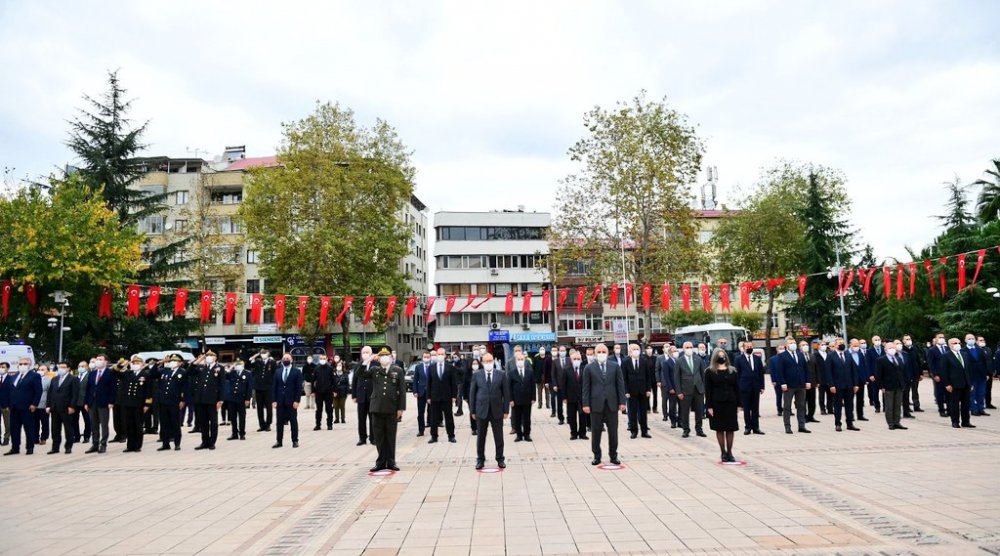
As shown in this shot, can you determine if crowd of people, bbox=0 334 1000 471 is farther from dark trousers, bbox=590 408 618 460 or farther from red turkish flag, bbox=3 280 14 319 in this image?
red turkish flag, bbox=3 280 14 319

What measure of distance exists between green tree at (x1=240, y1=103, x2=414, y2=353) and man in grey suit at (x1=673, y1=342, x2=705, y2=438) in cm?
2768

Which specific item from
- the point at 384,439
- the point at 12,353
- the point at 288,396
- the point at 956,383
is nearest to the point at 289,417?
the point at 288,396

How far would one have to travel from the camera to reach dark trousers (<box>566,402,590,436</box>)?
48.3 ft

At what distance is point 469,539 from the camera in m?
6.50

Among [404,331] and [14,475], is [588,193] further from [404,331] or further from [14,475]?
[404,331]

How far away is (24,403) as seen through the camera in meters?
15.0

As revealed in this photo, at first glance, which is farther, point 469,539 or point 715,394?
point 715,394

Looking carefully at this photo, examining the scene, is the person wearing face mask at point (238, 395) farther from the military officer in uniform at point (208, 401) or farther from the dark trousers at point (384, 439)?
the dark trousers at point (384, 439)

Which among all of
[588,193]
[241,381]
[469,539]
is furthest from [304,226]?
[469,539]

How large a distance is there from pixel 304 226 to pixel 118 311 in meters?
11.3

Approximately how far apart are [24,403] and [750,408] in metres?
15.5

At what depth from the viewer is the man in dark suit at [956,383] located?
14328 millimetres

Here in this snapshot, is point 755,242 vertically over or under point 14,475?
over

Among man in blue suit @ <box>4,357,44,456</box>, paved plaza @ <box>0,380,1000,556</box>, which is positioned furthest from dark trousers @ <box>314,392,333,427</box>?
man in blue suit @ <box>4,357,44,456</box>
